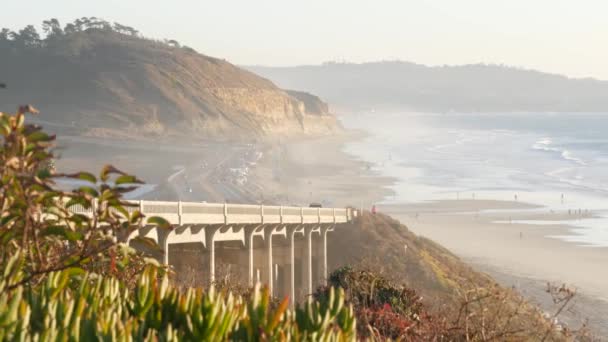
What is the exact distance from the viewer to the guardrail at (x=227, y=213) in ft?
122

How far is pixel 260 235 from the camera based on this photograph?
5175 cm

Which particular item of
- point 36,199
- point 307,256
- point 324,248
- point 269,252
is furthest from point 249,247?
point 36,199

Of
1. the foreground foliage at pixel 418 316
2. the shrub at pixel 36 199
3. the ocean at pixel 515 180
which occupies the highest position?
the ocean at pixel 515 180

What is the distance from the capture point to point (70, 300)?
31.0 feet

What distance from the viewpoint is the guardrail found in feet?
122

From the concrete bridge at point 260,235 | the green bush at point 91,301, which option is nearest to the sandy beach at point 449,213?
the concrete bridge at point 260,235

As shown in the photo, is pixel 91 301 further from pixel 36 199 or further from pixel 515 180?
pixel 515 180

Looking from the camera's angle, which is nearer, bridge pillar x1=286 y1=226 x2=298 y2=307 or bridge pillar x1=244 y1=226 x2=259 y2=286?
bridge pillar x1=244 y1=226 x2=259 y2=286

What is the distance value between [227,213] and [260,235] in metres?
7.19

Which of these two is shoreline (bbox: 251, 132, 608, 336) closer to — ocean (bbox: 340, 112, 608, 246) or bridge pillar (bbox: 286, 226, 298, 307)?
ocean (bbox: 340, 112, 608, 246)

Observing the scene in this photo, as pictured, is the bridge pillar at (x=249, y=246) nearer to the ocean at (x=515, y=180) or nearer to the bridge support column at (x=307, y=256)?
the bridge support column at (x=307, y=256)

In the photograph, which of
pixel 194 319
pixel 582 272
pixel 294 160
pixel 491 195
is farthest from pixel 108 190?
pixel 294 160

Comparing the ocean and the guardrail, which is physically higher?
the ocean

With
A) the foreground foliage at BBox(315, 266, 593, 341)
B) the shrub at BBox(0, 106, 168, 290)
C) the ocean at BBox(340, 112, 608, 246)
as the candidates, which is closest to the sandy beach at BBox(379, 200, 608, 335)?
the ocean at BBox(340, 112, 608, 246)
